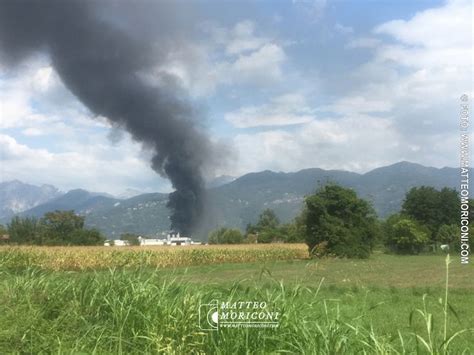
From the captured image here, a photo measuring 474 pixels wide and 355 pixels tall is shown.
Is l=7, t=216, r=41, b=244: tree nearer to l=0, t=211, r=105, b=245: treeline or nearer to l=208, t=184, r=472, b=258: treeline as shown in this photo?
l=0, t=211, r=105, b=245: treeline

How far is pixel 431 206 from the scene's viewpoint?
6794cm

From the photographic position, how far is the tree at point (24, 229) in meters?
72.8

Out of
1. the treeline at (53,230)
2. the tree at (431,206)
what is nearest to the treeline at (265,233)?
the tree at (431,206)

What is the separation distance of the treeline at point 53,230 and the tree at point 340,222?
38.5 meters

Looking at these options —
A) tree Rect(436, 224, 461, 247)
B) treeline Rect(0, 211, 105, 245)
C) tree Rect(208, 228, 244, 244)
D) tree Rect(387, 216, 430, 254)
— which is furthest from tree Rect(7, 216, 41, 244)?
tree Rect(436, 224, 461, 247)

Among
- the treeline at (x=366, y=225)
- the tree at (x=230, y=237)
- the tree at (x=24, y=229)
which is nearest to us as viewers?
the treeline at (x=366, y=225)

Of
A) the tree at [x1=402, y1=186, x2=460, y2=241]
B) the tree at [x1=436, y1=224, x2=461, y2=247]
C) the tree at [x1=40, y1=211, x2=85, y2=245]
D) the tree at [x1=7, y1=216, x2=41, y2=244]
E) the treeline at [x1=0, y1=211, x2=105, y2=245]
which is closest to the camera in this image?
the tree at [x1=436, y1=224, x2=461, y2=247]

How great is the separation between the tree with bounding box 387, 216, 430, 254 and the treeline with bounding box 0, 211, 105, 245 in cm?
3846

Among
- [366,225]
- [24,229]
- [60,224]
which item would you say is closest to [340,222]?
[366,225]

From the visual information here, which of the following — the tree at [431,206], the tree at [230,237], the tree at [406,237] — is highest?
the tree at [431,206]

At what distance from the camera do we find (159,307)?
227 inches

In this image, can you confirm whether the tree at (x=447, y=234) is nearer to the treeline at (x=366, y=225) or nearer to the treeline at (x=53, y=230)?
the treeline at (x=366, y=225)

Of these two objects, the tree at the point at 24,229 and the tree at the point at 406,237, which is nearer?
the tree at the point at 406,237

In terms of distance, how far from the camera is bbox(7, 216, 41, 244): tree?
72.8 metres
